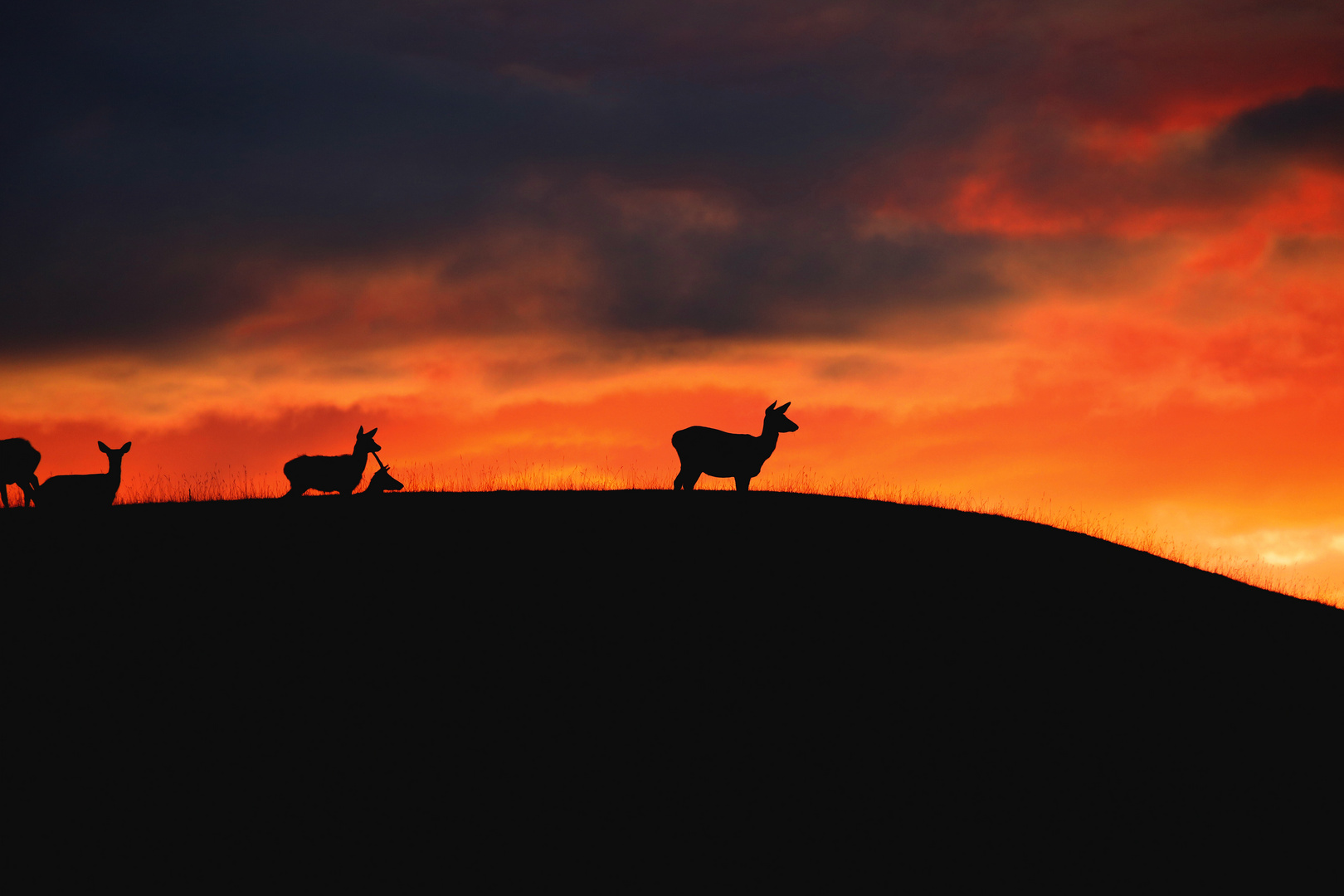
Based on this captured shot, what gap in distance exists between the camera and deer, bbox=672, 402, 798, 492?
23641mm

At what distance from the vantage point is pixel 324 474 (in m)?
23.2

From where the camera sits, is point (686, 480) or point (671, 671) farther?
point (686, 480)

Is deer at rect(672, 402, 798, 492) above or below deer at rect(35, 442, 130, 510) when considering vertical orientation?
above

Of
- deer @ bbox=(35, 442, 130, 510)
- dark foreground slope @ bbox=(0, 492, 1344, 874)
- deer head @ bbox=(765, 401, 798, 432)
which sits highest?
deer head @ bbox=(765, 401, 798, 432)

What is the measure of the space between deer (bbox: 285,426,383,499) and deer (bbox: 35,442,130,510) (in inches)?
131

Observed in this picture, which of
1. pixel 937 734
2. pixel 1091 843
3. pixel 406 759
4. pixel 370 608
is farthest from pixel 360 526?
pixel 1091 843

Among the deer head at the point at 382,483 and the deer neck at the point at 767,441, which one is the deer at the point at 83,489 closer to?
the deer head at the point at 382,483

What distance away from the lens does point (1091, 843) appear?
36.9 feet

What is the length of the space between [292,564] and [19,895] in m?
7.91

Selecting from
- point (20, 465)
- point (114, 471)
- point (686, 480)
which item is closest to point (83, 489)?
point (114, 471)

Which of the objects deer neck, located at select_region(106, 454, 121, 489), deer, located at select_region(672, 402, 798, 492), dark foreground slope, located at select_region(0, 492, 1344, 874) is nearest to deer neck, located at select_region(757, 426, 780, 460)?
deer, located at select_region(672, 402, 798, 492)

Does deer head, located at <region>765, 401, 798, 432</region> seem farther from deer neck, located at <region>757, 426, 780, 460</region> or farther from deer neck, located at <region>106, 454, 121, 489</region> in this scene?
deer neck, located at <region>106, 454, 121, 489</region>

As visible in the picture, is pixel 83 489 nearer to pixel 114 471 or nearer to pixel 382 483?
pixel 114 471

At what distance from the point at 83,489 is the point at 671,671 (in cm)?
1430
